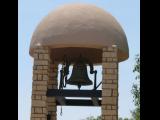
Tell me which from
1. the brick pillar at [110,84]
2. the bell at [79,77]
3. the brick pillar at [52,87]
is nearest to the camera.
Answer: the brick pillar at [110,84]

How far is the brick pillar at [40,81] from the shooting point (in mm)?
7199

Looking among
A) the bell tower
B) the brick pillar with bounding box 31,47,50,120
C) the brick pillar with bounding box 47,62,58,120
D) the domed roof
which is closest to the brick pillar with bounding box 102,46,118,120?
the bell tower

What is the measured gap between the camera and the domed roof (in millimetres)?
7105

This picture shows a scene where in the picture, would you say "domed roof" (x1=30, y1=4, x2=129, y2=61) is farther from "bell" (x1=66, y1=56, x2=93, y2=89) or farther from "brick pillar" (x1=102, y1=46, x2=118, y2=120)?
"bell" (x1=66, y1=56, x2=93, y2=89)

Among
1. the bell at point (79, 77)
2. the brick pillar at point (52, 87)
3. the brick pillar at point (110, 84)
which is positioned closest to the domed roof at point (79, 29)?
the brick pillar at point (110, 84)

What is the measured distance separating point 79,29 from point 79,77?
849 mm

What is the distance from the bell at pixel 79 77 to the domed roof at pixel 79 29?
49cm

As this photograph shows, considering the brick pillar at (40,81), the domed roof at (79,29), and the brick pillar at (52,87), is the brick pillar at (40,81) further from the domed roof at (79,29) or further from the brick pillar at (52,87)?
the brick pillar at (52,87)

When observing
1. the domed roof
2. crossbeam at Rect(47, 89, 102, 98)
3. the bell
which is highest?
the domed roof

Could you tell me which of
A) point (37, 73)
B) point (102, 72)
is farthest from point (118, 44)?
point (37, 73)

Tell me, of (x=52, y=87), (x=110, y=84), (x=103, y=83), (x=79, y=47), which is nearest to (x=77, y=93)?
(x=103, y=83)

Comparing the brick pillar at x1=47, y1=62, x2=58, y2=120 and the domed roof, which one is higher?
the domed roof
